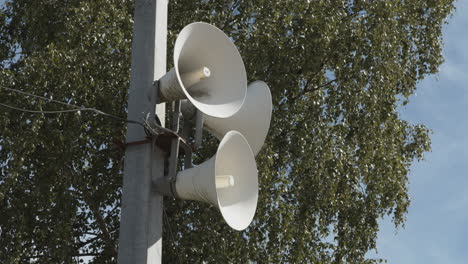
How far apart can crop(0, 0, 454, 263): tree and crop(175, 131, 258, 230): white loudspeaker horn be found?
14.0 ft

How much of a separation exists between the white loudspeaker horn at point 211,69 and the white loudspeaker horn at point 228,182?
8.3 inches

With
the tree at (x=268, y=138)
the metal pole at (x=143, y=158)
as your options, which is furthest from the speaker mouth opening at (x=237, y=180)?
the tree at (x=268, y=138)

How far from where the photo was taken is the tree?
32.1 feet

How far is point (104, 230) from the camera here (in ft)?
33.3

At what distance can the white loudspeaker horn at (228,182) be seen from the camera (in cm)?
441

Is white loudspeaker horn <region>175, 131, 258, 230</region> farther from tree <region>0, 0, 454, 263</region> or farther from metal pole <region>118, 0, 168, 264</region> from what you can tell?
tree <region>0, 0, 454, 263</region>

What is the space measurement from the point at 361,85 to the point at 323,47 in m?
0.68

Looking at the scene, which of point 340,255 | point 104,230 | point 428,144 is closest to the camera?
point 104,230

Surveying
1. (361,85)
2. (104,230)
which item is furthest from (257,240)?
(361,85)

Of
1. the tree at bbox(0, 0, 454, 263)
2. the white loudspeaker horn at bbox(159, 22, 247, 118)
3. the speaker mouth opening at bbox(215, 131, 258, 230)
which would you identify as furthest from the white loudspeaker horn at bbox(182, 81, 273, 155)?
the tree at bbox(0, 0, 454, 263)

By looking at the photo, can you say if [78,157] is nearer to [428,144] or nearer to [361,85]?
[361,85]

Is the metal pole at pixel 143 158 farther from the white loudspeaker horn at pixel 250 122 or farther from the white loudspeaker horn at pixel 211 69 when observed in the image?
the white loudspeaker horn at pixel 250 122

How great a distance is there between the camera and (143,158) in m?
4.62

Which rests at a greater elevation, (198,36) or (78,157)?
(78,157)
